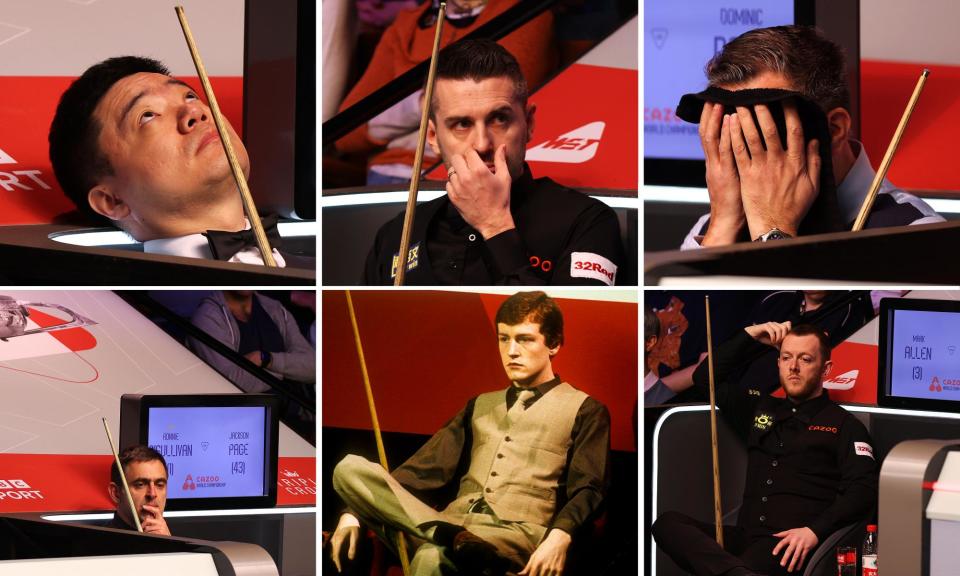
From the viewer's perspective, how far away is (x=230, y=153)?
13.1 feet

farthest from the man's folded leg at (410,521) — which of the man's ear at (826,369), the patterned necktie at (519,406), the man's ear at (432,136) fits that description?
the man's ear at (826,369)

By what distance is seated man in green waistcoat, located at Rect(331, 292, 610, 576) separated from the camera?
400cm

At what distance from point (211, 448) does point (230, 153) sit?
1.00m

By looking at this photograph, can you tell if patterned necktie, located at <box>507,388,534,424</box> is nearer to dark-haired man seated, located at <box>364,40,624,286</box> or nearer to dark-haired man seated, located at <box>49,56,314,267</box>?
dark-haired man seated, located at <box>364,40,624,286</box>

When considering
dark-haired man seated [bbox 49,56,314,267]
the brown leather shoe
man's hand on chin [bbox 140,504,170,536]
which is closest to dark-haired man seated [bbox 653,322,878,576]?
the brown leather shoe

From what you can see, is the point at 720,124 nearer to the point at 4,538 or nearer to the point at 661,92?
the point at 661,92

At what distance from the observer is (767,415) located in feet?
12.8

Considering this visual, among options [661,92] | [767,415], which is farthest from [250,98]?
[767,415]

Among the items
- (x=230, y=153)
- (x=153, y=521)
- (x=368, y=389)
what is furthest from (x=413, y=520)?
(x=230, y=153)

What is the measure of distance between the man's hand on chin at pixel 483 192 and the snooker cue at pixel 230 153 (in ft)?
2.19

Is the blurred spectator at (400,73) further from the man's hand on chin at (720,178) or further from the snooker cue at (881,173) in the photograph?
the snooker cue at (881,173)

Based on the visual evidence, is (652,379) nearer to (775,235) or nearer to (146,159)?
(775,235)

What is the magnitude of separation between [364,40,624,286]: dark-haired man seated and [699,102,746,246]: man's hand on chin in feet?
1.10

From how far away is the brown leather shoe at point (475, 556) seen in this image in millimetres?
3998
